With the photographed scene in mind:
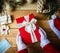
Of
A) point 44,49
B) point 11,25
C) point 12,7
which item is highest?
point 12,7

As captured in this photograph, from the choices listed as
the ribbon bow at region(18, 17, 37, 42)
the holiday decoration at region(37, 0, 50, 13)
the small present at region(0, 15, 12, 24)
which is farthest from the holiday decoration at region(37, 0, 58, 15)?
the small present at region(0, 15, 12, 24)

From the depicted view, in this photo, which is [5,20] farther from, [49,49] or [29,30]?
[49,49]

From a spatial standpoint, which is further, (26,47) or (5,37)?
(5,37)

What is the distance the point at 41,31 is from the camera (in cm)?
122

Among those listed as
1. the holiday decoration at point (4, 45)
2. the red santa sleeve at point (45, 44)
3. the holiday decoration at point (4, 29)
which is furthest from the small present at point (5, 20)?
the red santa sleeve at point (45, 44)

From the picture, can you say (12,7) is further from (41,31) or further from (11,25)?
(41,31)

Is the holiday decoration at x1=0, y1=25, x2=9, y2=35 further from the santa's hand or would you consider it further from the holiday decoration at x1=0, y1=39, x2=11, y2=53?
the santa's hand

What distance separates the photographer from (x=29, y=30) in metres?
1.23

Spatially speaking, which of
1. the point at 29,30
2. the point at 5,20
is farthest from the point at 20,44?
the point at 5,20

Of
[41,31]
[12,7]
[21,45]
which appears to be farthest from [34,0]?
[21,45]

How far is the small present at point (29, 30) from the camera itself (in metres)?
1.22

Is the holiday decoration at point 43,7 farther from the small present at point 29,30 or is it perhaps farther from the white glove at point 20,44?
the white glove at point 20,44

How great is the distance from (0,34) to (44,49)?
1.14ft

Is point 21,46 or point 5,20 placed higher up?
point 5,20
